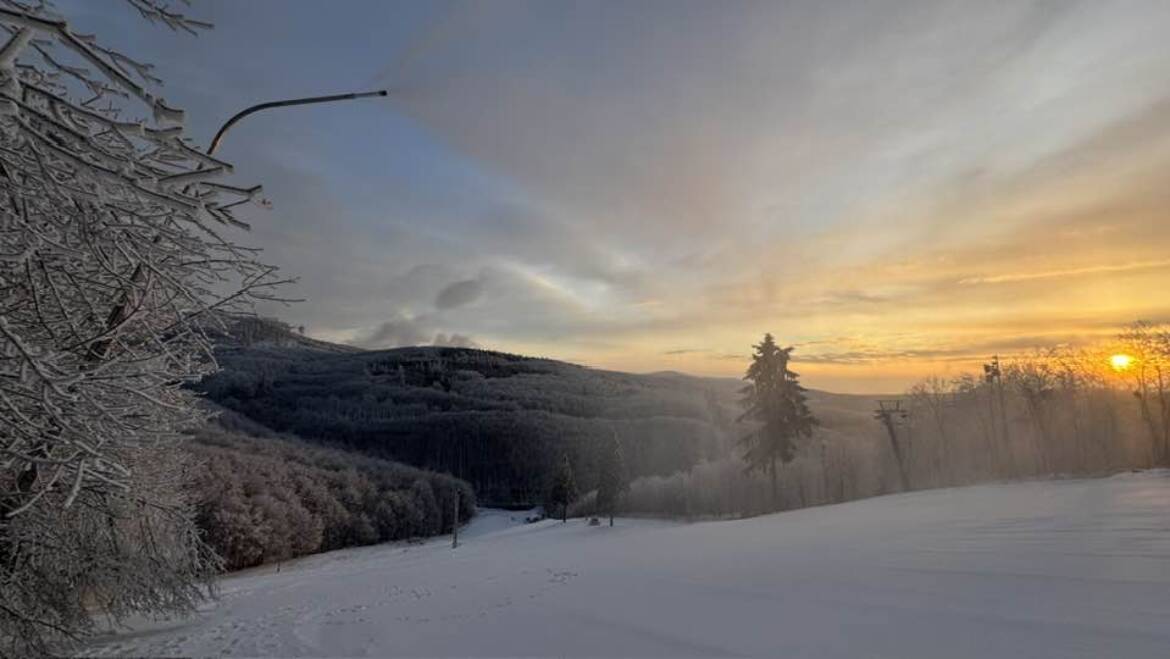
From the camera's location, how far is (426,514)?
242ft

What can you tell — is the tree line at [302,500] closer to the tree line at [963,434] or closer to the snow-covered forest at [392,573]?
the snow-covered forest at [392,573]

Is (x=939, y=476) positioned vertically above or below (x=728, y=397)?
below

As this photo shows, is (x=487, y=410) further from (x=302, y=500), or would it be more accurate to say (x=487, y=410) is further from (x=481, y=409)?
(x=302, y=500)

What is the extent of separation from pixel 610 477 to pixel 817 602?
149 ft

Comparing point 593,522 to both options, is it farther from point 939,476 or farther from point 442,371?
point 442,371

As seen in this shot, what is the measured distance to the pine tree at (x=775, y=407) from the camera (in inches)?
1398

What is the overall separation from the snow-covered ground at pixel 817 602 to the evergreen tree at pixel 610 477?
1409 inches

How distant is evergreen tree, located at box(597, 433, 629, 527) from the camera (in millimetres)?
51750

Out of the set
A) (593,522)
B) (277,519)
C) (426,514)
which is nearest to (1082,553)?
(593,522)

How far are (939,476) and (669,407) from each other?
8901 centimetres

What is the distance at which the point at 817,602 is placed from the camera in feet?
23.7

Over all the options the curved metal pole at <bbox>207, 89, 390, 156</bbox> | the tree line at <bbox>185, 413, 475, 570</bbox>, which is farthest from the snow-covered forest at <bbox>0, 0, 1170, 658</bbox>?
the tree line at <bbox>185, 413, 475, 570</bbox>

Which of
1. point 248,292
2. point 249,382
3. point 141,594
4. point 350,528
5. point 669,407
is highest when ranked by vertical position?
point 249,382

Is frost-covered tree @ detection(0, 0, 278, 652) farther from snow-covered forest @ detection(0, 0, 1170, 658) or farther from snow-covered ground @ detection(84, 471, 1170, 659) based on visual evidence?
snow-covered ground @ detection(84, 471, 1170, 659)
